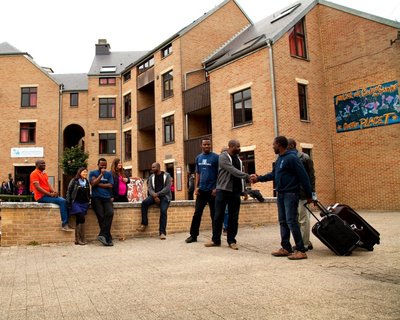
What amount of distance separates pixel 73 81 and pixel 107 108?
4568 millimetres

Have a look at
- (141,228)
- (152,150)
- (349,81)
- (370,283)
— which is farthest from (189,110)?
(370,283)

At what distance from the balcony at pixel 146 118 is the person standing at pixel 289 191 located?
20605mm

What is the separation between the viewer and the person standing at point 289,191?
17.8 feet

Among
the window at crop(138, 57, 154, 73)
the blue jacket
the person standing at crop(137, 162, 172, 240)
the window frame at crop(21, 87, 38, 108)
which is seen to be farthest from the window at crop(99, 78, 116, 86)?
the blue jacket

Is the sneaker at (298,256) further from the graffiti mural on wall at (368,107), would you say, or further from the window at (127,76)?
the window at (127,76)

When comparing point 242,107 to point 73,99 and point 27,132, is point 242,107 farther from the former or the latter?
point 27,132

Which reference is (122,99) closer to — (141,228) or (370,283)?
(141,228)

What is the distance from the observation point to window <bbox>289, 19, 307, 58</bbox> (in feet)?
56.6

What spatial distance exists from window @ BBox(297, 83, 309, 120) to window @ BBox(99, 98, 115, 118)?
58.6 ft

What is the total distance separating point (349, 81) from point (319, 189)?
16.9 feet

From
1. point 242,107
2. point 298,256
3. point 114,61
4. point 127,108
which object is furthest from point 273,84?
point 114,61

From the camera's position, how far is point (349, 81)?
1666cm

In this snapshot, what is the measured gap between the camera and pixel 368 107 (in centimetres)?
1577

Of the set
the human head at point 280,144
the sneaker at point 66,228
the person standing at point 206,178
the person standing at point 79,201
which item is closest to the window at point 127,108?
the person standing at point 79,201
